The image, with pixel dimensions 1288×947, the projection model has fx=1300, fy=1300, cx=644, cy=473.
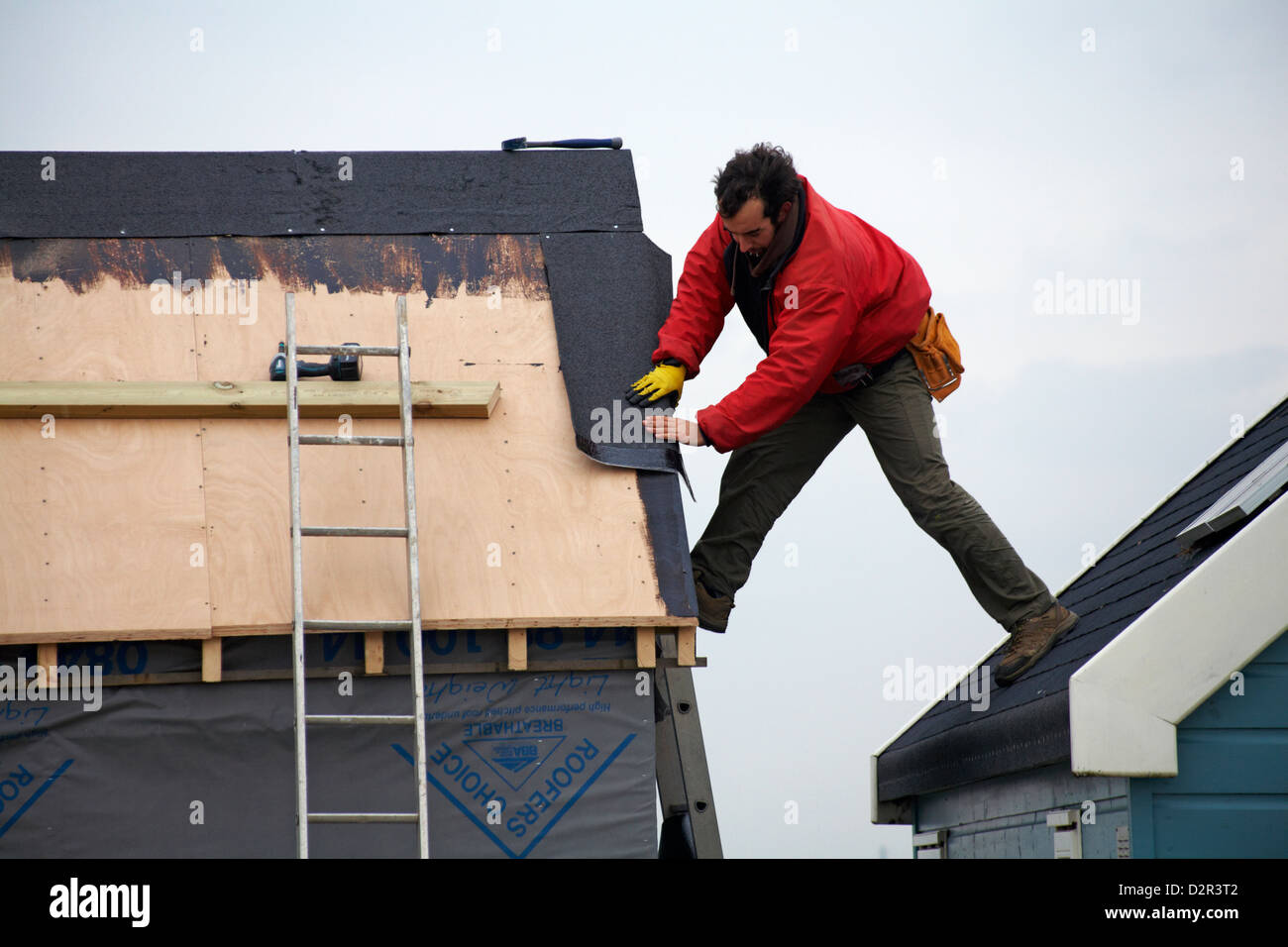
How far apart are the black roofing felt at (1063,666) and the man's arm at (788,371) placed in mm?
1620

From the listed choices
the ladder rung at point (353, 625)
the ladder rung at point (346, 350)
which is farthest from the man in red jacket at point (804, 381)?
the ladder rung at point (353, 625)

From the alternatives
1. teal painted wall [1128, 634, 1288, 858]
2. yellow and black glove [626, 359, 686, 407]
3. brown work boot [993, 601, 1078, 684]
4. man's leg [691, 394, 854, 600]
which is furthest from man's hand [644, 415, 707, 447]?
teal painted wall [1128, 634, 1288, 858]

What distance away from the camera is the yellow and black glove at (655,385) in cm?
601

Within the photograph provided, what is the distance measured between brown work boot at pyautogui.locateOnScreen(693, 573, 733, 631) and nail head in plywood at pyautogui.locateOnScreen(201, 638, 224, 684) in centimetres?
218

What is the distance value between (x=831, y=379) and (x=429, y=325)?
193cm

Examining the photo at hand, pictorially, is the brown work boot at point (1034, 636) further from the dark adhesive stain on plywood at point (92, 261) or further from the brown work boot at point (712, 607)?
the dark adhesive stain on plywood at point (92, 261)

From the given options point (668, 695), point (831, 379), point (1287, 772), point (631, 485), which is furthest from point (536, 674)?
point (1287, 772)

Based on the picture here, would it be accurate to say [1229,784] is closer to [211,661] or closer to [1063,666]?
[1063,666]

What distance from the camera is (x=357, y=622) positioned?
5043 mm

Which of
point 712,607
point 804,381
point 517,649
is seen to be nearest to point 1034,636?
point 712,607

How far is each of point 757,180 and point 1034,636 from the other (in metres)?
2.50
